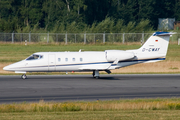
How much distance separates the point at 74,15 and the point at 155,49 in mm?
56695

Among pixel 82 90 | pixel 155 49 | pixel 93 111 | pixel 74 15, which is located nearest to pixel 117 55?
pixel 155 49

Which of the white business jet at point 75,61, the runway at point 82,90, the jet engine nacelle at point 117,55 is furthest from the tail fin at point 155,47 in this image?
the runway at point 82,90

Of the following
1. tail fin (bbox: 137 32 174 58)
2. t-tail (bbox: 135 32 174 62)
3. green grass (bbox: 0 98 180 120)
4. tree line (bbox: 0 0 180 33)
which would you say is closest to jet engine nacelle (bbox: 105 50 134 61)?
t-tail (bbox: 135 32 174 62)

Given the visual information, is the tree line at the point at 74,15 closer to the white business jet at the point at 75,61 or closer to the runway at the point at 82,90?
the white business jet at the point at 75,61

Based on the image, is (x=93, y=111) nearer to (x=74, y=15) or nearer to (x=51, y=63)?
(x=51, y=63)

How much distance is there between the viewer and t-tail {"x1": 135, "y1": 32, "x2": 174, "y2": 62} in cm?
3195

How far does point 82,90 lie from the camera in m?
23.8

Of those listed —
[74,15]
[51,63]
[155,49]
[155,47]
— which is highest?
[74,15]

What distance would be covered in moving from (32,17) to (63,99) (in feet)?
243

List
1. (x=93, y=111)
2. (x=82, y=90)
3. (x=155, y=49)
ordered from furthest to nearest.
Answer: (x=155, y=49)
(x=82, y=90)
(x=93, y=111)

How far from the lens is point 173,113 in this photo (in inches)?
575

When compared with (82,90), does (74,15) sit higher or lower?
higher

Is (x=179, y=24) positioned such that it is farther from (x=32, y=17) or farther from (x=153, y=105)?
(x=153, y=105)

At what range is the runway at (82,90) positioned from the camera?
20.9 meters
